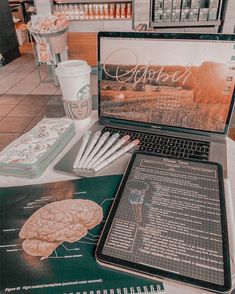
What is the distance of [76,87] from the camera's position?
0.97 m

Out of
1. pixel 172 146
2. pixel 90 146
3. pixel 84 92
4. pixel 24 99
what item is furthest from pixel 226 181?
pixel 24 99

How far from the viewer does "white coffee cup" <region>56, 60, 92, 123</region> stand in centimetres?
96

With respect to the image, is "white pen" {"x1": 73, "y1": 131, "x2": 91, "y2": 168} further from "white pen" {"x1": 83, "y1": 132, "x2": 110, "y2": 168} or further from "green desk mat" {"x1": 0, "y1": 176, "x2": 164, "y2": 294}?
"green desk mat" {"x1": 0, "y1": 176, "x2": 164, "y2": 294}

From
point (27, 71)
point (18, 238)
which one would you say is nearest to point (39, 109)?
point (27, 71)

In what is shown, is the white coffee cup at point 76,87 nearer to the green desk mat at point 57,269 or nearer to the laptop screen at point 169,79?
the laptop screen at point 169,79

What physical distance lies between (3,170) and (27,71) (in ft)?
13.3

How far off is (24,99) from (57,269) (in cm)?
319

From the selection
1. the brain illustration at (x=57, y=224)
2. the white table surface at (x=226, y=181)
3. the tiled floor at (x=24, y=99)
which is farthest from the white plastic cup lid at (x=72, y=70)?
the tiled floor at (x=24, y=99)

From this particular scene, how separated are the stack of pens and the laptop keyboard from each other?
0.03 m

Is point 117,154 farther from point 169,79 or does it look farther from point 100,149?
point 169,79

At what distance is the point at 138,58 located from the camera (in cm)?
90

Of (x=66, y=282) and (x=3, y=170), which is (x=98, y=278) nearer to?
(x=66, y=282)

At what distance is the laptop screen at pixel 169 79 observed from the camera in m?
0.82

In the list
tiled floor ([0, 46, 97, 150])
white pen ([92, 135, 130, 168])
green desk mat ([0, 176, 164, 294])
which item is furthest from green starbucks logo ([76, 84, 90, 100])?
tiled floor ([0, 46, 97, 150])
